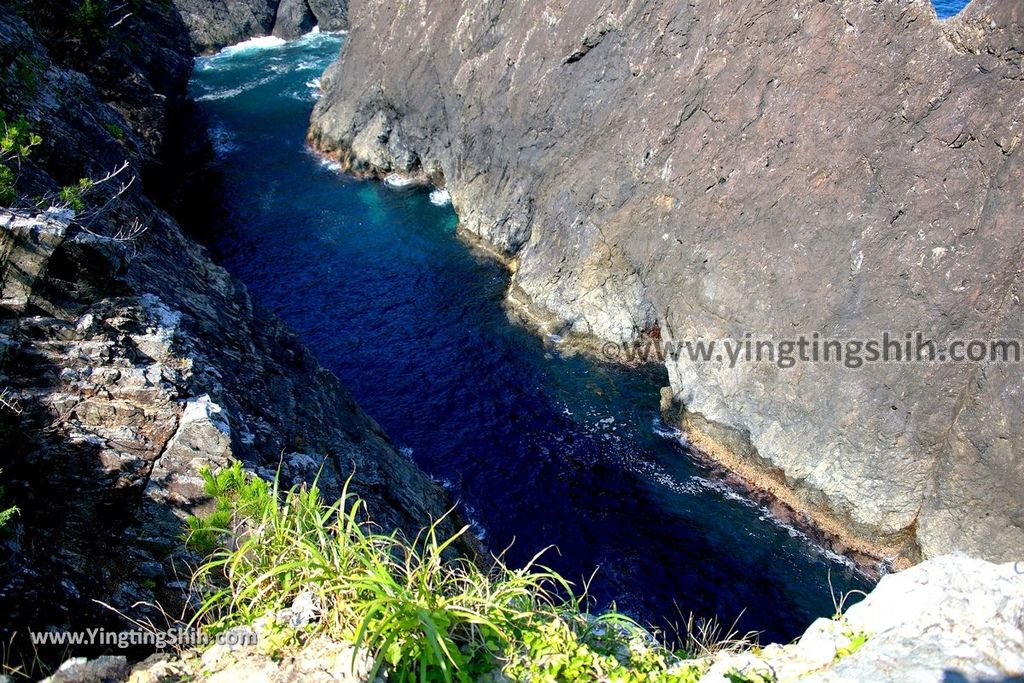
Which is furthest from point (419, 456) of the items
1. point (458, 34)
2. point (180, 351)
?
point (458, 34)

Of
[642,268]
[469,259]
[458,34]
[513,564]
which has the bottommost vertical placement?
[513,564]

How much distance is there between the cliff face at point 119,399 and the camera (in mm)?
7820

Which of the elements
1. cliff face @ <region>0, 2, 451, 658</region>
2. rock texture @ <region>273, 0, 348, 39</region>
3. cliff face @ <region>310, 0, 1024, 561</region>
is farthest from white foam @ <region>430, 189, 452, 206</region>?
rock texture @ <region>273, 0, 348, 39</region>

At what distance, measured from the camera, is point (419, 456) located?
69.3ft

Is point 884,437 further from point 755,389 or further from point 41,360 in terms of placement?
point 41,360

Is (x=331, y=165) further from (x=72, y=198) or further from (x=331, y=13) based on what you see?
(x=72, y=198)

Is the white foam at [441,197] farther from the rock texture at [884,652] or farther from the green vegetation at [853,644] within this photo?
the green vegetation at [853,644]

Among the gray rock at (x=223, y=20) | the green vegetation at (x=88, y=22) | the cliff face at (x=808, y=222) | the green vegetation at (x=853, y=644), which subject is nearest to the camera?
the green vegetation at (x=853, y=644)

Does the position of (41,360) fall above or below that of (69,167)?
below

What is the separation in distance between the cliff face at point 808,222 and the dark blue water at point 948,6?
11808 millimetres

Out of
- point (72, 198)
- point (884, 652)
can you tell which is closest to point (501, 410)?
point (72, 198)

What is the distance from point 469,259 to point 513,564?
57.3 ft

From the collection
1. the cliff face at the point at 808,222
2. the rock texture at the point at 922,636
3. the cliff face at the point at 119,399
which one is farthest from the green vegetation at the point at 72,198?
the cliff face at the point at 808,222

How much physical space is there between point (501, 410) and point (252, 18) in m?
54.0
